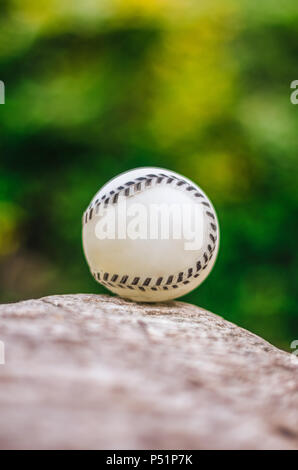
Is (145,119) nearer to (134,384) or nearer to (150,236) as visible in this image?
(150,236)

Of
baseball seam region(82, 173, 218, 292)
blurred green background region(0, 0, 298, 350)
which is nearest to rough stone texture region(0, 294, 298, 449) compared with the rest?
baseball seam region(82, 173, 218, 292)

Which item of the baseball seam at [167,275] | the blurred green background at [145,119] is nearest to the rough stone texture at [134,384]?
the baseball seam at [167,275]

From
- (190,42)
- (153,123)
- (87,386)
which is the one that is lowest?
(87,386)

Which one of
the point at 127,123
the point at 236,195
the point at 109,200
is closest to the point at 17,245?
the point at 127,123

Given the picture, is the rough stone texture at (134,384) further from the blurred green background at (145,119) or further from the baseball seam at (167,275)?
the blurred green background at (145,119)
